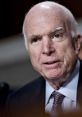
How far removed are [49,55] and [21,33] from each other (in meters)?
0.10

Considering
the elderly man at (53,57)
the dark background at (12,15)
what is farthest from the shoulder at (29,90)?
the dark background at (12,15)

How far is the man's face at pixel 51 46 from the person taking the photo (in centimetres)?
71

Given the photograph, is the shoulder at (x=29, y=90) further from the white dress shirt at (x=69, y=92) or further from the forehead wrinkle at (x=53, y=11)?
the forehead wrinkle at (x=53, y=11)

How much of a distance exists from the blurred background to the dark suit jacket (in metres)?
0.02

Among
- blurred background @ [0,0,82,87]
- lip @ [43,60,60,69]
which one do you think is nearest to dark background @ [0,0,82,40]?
blurred background @ [0,0,82,87]

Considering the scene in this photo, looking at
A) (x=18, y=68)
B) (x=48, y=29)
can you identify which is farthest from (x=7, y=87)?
(x=48, y=29)

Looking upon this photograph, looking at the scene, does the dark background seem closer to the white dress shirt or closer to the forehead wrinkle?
the forehead wrinkle

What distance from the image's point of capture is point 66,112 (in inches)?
27.5

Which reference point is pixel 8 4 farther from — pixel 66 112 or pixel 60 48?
pixel 66 112

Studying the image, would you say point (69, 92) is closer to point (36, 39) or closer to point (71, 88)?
point (71, 88)

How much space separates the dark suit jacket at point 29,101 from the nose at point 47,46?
73mm

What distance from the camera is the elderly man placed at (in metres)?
0.71

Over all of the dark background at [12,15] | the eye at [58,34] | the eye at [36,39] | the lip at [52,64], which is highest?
the dark background at [12,15]

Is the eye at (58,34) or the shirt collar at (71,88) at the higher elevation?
the eye at (58,34)
